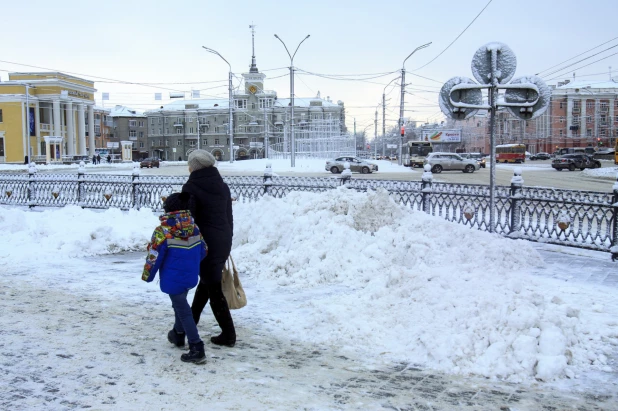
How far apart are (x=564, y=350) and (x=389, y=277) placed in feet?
7.10

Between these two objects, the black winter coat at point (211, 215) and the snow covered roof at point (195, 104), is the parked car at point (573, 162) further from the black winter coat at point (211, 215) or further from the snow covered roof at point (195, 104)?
the snow covered roof at point (195, 104)

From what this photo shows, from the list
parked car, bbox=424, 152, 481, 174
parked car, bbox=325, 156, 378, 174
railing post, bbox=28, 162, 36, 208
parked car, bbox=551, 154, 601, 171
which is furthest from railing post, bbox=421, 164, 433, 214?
parked car, bbox=551, 154, 601, 171

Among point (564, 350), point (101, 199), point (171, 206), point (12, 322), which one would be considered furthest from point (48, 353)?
point (101, 199)

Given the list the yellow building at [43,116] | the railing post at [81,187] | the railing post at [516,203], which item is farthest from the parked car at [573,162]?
the yellow building at [43,116]

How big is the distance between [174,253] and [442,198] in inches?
311

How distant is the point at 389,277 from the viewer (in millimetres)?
6238

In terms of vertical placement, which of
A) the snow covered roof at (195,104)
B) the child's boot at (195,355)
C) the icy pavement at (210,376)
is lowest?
the icy pavement at (210,376)

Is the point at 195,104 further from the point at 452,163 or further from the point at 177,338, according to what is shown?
the point at 177,338

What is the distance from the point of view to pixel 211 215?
15.2 ft

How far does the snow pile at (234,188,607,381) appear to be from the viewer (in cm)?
459

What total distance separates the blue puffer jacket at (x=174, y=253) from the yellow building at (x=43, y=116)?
63099mm

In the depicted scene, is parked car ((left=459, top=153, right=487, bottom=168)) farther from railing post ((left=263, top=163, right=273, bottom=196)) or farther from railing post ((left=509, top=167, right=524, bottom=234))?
railing post ((left=509, top=167, right=524, bottom=234))

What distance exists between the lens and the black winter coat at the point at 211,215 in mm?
4578

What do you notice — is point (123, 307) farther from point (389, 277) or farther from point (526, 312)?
point (526, 312)
